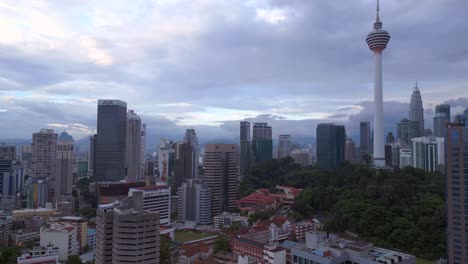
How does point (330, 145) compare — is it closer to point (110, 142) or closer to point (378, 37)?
point (378, 37)

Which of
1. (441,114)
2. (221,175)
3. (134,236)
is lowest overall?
(134,236)

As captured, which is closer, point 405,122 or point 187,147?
point 187,147

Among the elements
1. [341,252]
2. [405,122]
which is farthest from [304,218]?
[405,122]

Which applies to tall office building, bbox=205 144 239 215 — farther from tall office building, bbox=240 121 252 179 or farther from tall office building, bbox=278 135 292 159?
tall office building, bbox=278 135 292 159

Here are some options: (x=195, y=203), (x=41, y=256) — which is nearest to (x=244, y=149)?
(x=195, y=203)

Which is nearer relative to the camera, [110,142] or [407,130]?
[110,142]

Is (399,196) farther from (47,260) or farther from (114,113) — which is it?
(114,113)
